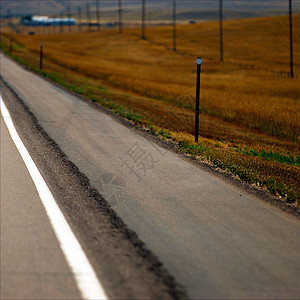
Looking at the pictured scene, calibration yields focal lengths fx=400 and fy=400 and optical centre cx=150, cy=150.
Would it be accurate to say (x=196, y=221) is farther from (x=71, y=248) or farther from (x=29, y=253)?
(x=29, y=253)

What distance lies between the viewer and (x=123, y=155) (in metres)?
8.45

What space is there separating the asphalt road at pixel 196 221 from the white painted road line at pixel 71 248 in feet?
2.41

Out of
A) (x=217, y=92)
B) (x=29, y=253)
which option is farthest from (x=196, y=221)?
Answer: (x=217, y=92)

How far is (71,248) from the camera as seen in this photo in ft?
13.8

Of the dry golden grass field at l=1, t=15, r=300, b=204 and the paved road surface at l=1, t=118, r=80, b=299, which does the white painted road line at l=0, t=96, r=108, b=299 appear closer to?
the paved road surface at l=1, t=118, r=80, b=299

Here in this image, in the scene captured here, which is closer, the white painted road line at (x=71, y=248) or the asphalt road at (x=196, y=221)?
the white painted road line at (x=71, y=248)

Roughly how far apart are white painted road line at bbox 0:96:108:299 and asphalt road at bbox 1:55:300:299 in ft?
2.41

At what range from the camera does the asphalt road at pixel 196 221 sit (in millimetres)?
3777

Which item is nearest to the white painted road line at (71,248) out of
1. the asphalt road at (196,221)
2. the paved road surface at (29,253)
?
the paved road surface at (29,253)

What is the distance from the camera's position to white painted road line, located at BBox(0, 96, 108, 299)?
3527 millimetres

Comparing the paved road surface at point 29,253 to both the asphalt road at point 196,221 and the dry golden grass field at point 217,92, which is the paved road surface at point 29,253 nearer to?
the asphalt road at point 196,221

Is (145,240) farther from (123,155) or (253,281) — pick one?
(123,155)

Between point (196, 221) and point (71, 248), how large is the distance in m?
1.66

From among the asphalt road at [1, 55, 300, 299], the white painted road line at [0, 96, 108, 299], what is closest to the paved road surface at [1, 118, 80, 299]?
the white painted road line at [0, 96, 108, 299]
